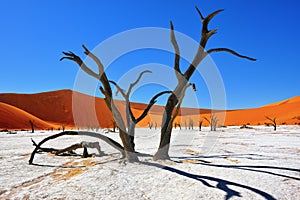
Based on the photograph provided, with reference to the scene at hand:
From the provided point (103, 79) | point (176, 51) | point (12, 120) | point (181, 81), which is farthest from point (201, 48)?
point (12, 120)

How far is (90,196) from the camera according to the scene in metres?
3.00

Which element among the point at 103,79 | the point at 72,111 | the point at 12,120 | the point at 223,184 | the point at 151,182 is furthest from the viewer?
the point at 72,111

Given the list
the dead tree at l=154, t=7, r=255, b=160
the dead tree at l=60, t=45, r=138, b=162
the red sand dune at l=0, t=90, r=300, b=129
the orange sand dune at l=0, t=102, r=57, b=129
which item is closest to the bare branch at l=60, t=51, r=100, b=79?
the dead tree at l=60, t=45, r=138, b=162

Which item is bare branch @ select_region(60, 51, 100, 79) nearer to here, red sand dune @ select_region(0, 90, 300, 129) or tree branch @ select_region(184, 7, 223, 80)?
tree branch @ select_region(184, 7, 223, 80)

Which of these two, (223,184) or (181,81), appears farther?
(181,81)

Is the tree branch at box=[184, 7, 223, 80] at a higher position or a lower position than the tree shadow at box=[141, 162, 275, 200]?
higher

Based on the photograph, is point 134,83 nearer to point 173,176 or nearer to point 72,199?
point 173,176

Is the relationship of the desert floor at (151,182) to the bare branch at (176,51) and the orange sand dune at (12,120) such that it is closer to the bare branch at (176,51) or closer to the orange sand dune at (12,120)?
the bare branch at (176,51)

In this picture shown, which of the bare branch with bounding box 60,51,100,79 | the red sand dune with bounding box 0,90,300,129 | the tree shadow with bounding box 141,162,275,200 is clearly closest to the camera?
the tree shadow with bounding box 141,162,275,200

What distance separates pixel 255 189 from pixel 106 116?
245ft

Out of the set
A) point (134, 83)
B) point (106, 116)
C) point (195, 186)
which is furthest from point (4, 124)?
point (195, 186)

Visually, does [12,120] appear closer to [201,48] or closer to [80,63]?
[80,63]

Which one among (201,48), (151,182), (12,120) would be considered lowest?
(151,182)

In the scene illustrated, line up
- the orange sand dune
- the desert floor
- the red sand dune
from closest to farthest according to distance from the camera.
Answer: the desert floor → the orange sand dune → the red sand dune
